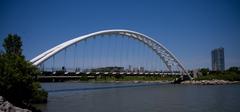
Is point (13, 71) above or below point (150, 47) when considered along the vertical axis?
below

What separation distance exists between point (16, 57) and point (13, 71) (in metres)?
2.28

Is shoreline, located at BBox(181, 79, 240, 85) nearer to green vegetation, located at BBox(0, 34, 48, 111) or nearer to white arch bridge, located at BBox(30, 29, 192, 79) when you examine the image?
white arch bridge, located at BBox(30, 29, 192, 79)

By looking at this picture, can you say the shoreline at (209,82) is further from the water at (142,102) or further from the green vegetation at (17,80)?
the green vegetation at (17,80)

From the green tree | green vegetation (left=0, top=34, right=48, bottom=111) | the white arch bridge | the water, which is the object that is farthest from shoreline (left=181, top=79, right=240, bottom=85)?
green vegetation (left=0, top=34, right=48, bottom=111)

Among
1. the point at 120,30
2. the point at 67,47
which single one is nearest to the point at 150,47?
the point at 120,30

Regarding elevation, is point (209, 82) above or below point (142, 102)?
above

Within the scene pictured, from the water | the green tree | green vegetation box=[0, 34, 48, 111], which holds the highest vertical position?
the green tree

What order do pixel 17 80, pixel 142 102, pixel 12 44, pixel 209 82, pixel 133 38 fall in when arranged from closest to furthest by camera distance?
pixel 17 80
pixel 142 102
pixel 12 44
pixel 133 38
pixel 209 82

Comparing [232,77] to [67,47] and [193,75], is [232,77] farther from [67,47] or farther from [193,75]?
[67,47]

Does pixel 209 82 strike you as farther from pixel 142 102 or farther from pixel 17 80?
pixel 17 80

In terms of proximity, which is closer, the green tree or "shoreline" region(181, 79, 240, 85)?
the green tree

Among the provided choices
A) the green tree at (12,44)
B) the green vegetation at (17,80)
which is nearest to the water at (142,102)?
the green vegetation at (17,80)

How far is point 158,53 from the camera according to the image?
87000 mm

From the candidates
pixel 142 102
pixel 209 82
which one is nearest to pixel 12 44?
pixel 142 102
